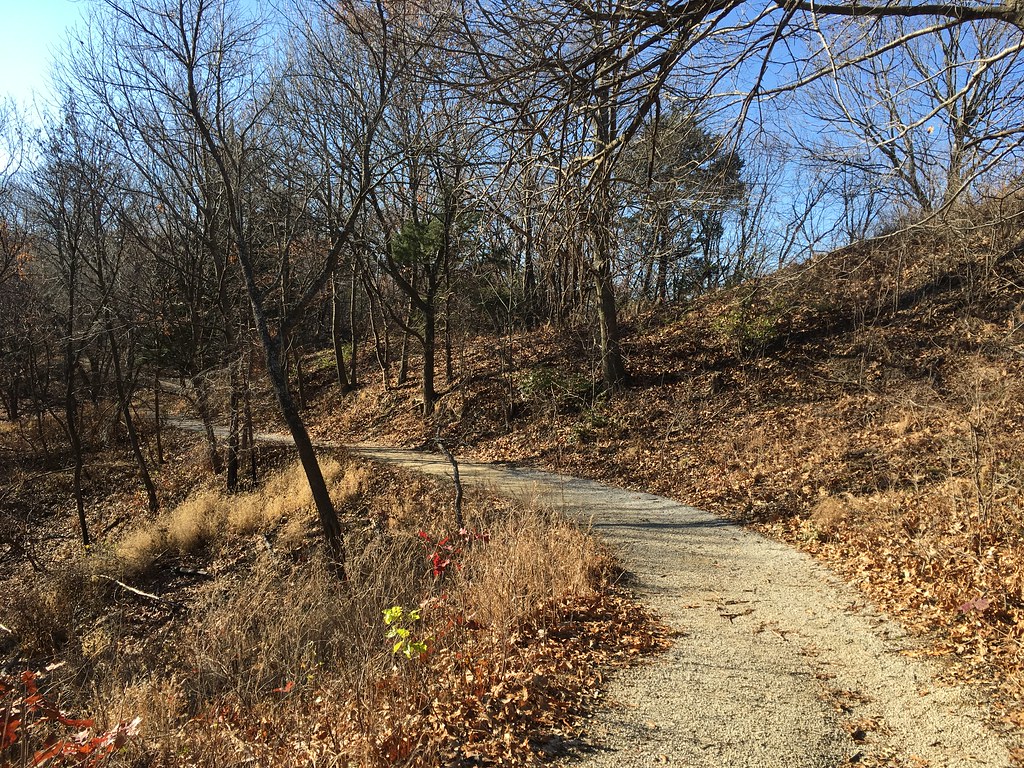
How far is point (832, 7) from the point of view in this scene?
13.0 feet

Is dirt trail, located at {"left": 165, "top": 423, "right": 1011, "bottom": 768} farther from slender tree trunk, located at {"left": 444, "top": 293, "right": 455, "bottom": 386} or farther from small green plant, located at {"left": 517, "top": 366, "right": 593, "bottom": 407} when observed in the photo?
slender tree trunk, located at {"left": 444, "top": 293, "right": 455, "bottom": 386}

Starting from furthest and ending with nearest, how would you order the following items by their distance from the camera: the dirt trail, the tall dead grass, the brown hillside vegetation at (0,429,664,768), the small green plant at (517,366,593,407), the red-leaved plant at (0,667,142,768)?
the small green plant at (517,366,593,407) < the tall dead grass < the brown hillside vegetation at (0,429,664,768) < the dirt trail < the red-leaved plant at (0,667,142,768)

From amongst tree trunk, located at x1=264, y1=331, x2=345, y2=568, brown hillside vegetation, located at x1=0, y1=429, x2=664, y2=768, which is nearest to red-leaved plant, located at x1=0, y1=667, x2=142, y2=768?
brown hillside vegetation, located at x1=0, y1=429, x2=664, y2=768

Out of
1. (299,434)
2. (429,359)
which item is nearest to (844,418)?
(299,434)

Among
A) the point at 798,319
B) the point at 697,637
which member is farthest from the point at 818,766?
the point at 798,319

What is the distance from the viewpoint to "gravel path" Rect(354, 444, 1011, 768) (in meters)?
3.23

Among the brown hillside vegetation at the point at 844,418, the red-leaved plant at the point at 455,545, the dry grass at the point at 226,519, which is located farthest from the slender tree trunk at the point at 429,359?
the red-leaved plant at the point at 455,545

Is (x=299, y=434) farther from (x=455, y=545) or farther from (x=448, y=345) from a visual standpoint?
(x=448, y=345)

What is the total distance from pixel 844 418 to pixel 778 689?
8.47m

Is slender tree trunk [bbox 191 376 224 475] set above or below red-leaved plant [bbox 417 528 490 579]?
above

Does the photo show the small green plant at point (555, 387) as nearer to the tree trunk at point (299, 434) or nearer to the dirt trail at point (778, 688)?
the tree trunk at point (299, 434)

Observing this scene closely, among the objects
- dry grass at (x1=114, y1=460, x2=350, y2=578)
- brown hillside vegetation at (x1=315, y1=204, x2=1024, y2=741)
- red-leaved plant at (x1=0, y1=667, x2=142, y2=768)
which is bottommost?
dry grass at (x1=114, y1=460, x2=350, y2=578)

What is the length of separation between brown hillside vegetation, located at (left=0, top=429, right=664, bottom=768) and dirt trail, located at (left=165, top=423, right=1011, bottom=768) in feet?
1.17

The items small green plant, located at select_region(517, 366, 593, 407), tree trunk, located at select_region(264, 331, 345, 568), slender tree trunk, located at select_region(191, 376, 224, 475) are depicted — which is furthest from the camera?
small green plant, located at select_region(517, 366, 593, 407)
